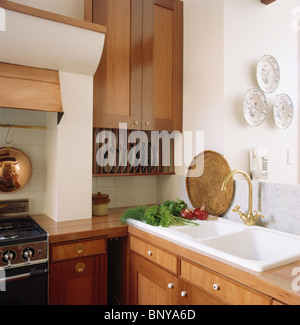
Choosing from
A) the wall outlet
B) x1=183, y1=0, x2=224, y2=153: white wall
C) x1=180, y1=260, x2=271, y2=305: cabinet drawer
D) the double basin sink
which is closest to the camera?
x1=180, y1=260, x2=271, y2=305: cabinet drawer

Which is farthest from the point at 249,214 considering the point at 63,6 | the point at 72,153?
the point at 63,6

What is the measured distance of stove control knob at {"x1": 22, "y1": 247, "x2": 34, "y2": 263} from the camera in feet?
5.31

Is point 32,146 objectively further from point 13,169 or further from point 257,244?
point 257,244

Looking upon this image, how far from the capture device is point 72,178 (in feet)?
6.82

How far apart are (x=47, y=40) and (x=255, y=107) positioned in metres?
1.49

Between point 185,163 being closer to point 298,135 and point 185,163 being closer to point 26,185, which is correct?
point 298,135

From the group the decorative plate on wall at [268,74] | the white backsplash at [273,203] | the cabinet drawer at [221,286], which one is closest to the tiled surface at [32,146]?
the cabinet drawer at [221,286]

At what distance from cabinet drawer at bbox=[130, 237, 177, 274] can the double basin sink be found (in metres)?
0.08

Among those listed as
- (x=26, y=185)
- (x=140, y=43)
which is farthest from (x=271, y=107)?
(x=26, y=185)

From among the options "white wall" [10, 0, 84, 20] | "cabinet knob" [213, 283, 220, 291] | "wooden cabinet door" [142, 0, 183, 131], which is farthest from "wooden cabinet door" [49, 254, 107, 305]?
"white wall" [10, 0, 84, 20]

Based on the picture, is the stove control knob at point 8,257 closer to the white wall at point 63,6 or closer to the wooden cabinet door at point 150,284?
the wooden cabinet door at point 150,284

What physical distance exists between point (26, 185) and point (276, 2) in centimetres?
240

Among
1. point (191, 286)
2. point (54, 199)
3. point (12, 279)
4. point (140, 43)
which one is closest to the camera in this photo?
point (191, 286)

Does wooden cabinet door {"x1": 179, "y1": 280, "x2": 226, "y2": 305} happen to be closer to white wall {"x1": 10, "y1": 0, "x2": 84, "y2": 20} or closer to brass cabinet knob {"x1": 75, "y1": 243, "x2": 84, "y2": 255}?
brass cabinet knob {"x1": 75, "y1": 243, "x2": 84, "y2": 255}
